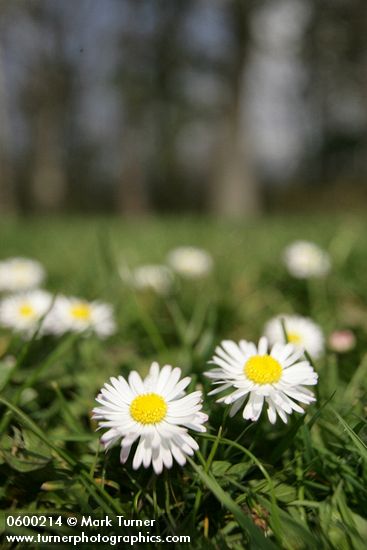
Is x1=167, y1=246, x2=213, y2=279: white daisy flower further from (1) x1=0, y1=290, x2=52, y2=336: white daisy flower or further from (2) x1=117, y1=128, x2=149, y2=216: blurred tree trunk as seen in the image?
(2) x1=117, y1=128, x2=149, y2=216: blurred tree trunk

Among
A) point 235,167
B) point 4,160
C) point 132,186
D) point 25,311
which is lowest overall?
point 132,186

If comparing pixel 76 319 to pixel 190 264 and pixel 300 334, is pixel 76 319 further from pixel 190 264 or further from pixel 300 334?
pixel 190 264

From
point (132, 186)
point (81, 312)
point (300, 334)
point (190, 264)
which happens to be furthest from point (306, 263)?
point (132, 186)

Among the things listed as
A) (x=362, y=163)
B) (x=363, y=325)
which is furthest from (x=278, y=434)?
(x=362, y=163)

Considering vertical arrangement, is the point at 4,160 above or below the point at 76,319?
below

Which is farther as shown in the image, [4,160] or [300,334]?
[4,160]

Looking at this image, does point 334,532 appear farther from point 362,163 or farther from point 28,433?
point 362,163
